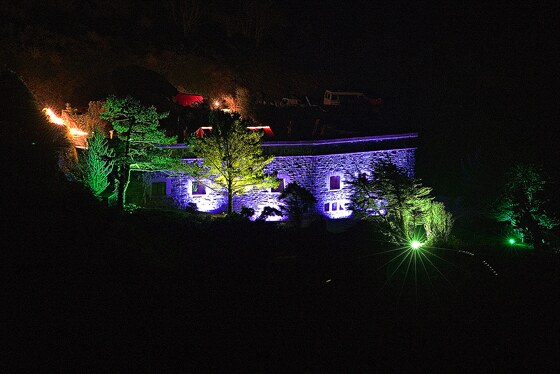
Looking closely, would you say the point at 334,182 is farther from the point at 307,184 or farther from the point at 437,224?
the point at 437,224

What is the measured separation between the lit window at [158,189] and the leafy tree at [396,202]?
10227mm

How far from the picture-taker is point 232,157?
65.7ft

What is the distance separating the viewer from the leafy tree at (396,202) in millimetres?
17734

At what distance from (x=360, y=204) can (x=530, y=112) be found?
16.7m

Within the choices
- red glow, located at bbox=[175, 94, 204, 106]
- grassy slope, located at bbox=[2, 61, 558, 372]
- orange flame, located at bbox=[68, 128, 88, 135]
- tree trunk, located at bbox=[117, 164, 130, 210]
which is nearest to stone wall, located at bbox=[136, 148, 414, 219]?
tree trunk, located at bbox=[117, 164, 130, 210]

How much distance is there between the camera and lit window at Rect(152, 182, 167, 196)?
22094 mm

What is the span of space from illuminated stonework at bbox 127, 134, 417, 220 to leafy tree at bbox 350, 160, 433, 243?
2.94 metres

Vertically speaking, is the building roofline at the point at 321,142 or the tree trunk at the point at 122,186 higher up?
the building roofline at the point at 321,142

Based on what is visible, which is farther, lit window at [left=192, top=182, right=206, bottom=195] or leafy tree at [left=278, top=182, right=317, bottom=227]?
lit window at [left=192, top=182, right=206, bottom=195]

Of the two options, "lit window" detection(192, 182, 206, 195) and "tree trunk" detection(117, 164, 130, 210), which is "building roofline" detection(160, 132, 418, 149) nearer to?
"lit window" detection(192, 182, 206, 195)

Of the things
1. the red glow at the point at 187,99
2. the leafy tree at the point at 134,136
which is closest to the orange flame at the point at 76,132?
the leafy tree at the point at 134,136

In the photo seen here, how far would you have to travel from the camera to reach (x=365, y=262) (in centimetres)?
1605

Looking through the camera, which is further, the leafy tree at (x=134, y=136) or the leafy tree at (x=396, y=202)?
the leafy tree at (x=134, y=136)

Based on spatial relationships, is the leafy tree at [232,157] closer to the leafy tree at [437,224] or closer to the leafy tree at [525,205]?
the leafy tree at [437,224]
